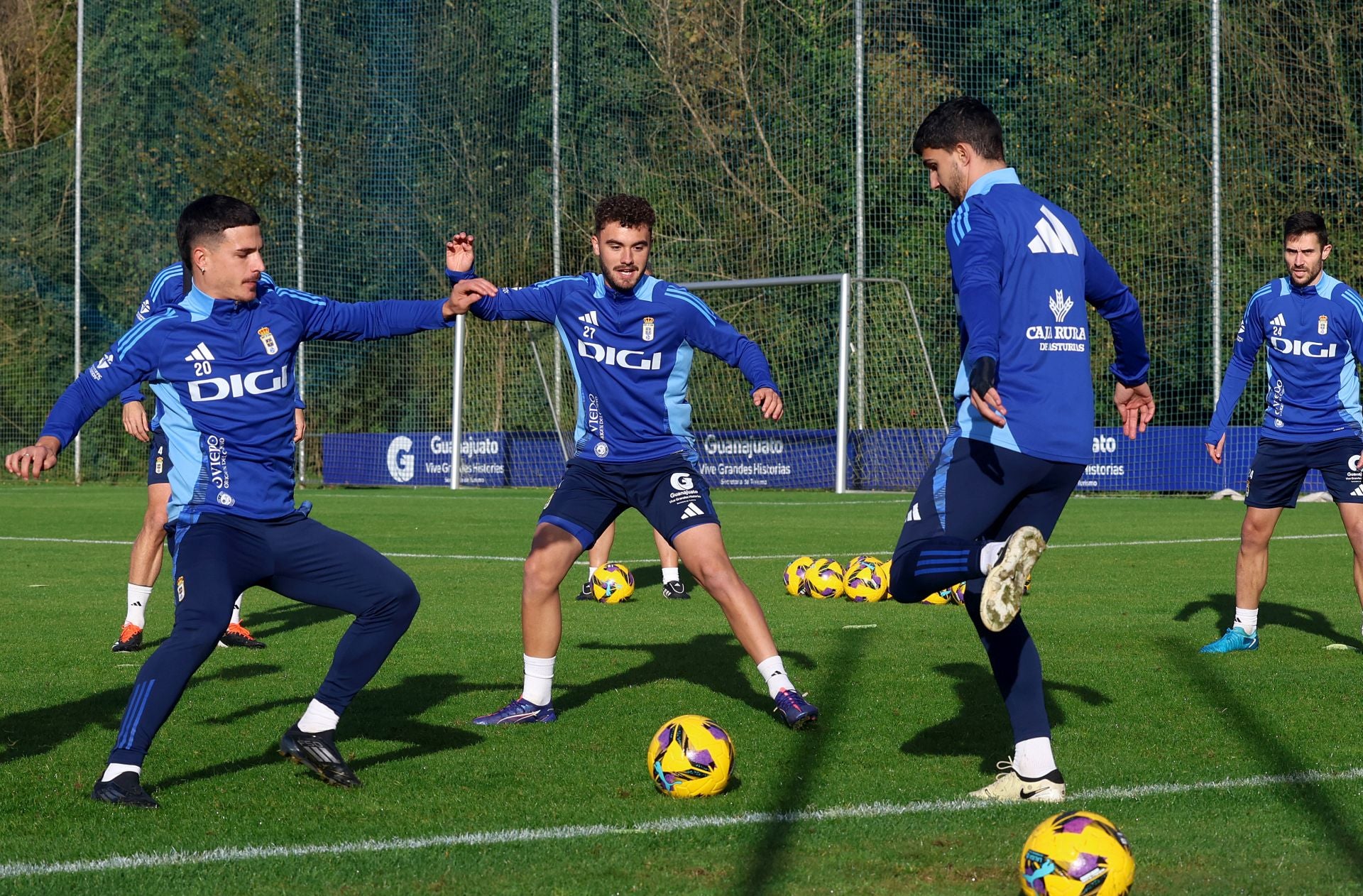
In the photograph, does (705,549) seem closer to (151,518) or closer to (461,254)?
(461,254)

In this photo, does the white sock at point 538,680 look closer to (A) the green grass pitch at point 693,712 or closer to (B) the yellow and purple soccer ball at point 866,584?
(A) the green grass pitch at point 693,712

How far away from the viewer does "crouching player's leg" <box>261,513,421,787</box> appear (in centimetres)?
500

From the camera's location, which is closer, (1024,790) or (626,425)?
(1024,790)

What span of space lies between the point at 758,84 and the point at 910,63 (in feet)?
10.2

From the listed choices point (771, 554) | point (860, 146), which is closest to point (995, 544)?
point (771, 554)

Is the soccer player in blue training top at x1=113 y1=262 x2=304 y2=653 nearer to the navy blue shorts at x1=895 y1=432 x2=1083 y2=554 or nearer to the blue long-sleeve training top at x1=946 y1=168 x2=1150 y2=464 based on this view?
the navy blue shorts at x1=895 y1=432 x2=1083 y2=554

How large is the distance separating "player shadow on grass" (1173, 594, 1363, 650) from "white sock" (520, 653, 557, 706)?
3.90 metres

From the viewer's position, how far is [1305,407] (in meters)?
8.06

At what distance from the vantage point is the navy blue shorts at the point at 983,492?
15.2 ft

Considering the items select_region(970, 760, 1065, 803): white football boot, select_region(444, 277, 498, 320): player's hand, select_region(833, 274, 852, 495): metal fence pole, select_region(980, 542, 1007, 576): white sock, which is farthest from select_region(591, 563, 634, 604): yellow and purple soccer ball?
select_region(833, 274, 852, 495): metal fence pole

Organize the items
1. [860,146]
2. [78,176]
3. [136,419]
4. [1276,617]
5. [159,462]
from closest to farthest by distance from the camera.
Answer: [136,419]
[159,462]
[1276,617]
[860,146]
[78,176]

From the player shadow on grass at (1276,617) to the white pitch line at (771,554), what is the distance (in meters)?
2.62

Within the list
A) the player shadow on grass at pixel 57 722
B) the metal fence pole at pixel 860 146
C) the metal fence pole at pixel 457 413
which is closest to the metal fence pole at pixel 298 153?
the metal fence pole at pixel 457 413

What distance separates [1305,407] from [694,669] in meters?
3.58
